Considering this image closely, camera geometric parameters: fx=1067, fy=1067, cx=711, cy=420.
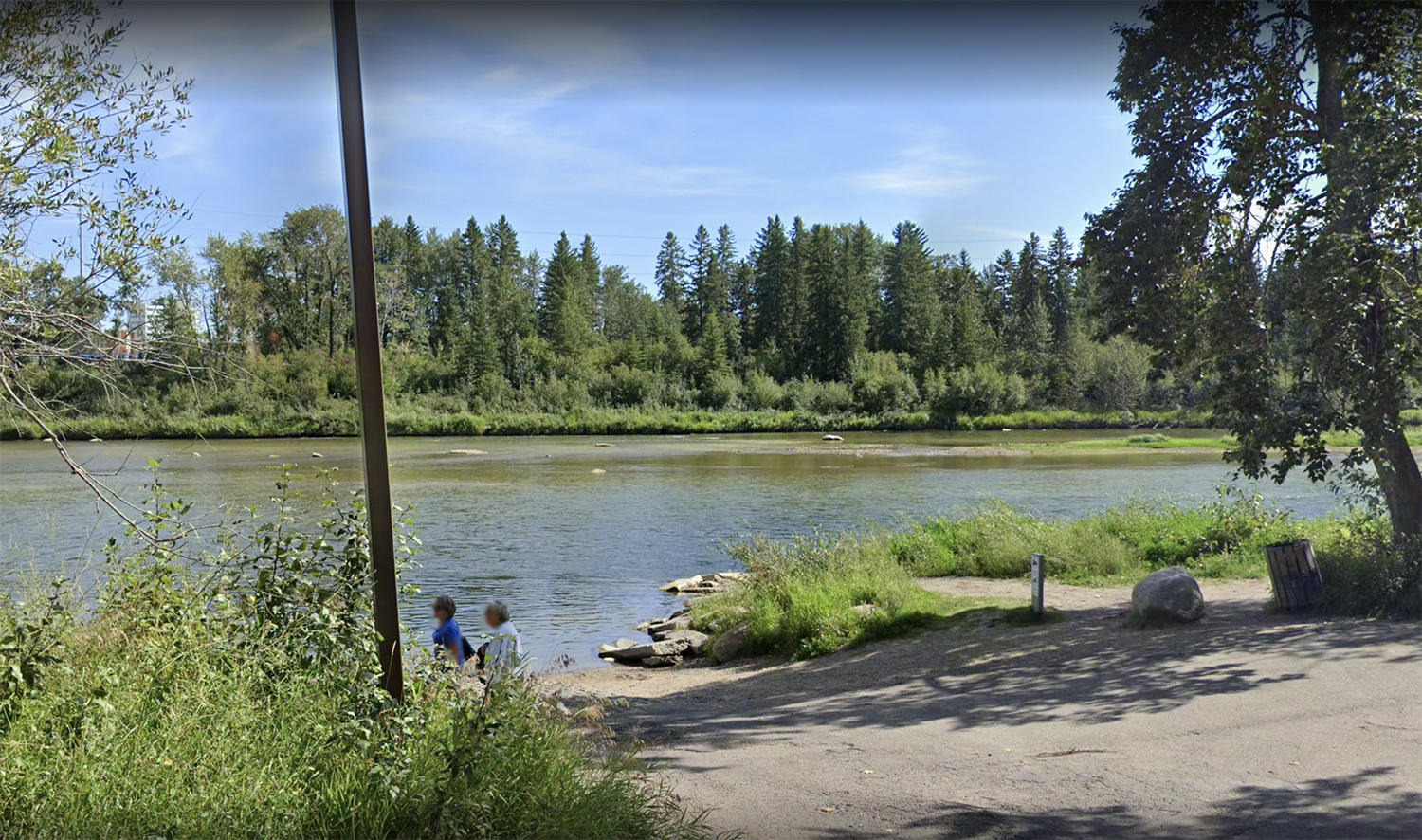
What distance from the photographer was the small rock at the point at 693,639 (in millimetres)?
13391

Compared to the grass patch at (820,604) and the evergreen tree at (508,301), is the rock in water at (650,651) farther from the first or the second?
the evergreen tree at (508,301)

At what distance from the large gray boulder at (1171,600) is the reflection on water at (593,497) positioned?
22.4 ft

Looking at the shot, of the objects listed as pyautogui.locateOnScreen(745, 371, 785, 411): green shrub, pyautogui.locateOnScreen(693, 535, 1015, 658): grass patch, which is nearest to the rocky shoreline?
pyautogui.locateOnScreen(693, 535, 1015, 658): grass patch

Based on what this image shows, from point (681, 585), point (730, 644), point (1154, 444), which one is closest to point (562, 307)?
point (1154, 444)

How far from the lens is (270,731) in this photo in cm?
432

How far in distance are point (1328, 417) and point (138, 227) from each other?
10040mm

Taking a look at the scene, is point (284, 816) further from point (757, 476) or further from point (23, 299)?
point (757, 476)

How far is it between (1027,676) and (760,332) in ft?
262

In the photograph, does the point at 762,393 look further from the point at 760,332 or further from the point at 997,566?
the point at 997,566

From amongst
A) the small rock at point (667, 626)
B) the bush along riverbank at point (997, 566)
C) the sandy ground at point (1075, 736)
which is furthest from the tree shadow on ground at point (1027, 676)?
the small rock at point (667, 626)

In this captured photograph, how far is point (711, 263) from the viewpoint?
90.8 meters

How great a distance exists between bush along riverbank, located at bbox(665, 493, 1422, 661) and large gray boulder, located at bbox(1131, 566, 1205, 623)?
1162 millimetres

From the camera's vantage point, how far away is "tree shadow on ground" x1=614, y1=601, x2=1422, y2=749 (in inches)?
306

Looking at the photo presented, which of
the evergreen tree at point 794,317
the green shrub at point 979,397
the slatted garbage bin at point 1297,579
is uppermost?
the evergreen tree at point 794,317
